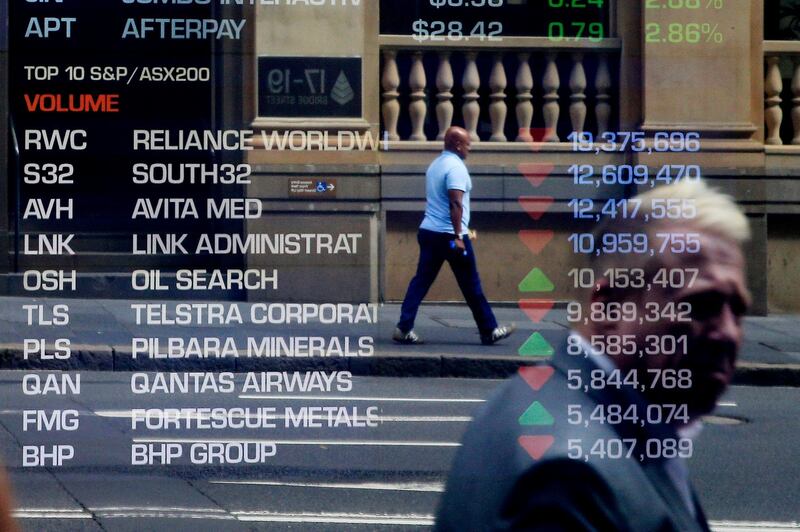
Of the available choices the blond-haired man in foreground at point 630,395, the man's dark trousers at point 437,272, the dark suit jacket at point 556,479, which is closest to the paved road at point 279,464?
the man's dark trousers at point 437,272

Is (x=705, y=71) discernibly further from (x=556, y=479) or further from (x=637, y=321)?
(x=556, y=479)

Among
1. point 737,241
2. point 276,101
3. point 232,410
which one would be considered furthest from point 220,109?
point 737,241

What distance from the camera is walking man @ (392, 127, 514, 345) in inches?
85.3

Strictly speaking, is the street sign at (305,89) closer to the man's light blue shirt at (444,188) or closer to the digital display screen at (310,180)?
the digital display screen at (310,180)

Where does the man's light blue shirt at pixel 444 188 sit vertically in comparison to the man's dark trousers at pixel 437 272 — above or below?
above

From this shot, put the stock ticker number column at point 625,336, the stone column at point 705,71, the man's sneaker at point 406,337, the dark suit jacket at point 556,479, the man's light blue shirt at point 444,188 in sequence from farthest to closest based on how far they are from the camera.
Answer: the man's sneaker at point 406,337
the man's light blue shirt at point 444,188
the stone column at point 705,71
the stock ticker number column at point 625,336
the dark suit jacket at point 556,479

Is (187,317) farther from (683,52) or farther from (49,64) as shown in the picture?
(683,52)

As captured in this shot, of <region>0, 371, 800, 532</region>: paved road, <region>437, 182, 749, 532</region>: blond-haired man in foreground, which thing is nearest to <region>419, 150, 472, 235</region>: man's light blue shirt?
<region>0, 371, 800, 532</region>: paved road

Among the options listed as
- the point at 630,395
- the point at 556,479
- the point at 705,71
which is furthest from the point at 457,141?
the point at 556,479

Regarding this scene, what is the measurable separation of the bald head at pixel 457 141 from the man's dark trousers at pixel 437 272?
126 millimetres

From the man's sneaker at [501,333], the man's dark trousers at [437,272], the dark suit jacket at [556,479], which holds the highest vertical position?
the man's dark trousers at [437,272]

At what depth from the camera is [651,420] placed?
1688 mm

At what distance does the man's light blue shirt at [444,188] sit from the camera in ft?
7.06

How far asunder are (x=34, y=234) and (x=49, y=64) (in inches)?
9.4
